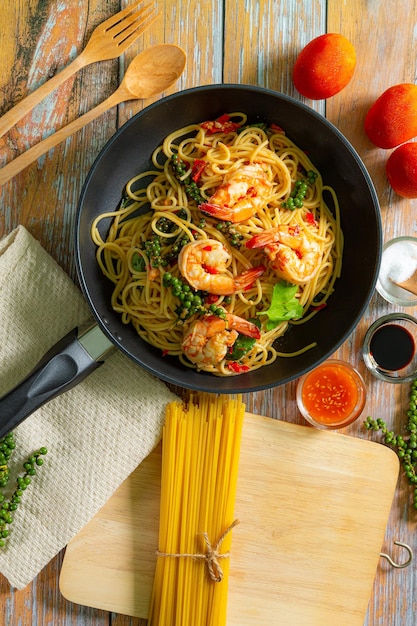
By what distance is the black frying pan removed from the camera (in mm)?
2580

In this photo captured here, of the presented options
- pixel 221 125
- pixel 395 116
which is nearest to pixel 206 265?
pixel 221 125

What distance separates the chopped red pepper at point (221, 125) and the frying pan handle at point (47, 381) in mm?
1085

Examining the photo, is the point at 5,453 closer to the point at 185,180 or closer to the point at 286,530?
the point at 286,530

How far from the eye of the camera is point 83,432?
9.34 feet

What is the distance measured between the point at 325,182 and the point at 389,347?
820 mm

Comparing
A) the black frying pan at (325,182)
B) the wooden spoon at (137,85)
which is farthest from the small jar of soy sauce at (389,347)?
the wooden spoon at (137,85)

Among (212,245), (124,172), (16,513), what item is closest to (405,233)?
(212,245)

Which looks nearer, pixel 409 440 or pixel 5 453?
pixel 5 453

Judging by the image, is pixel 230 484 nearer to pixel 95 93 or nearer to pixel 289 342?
pixel 289 342

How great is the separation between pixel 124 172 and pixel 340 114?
1047mm

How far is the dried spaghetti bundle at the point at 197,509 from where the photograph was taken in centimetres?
277

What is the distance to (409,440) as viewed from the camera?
118 inches

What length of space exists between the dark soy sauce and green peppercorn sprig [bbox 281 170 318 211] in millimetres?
709

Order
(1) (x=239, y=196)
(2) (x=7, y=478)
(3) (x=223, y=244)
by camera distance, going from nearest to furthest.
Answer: (1) (x=239, y=196) < (3) (x=223, y=244) < (2) (x=7, y=478)
